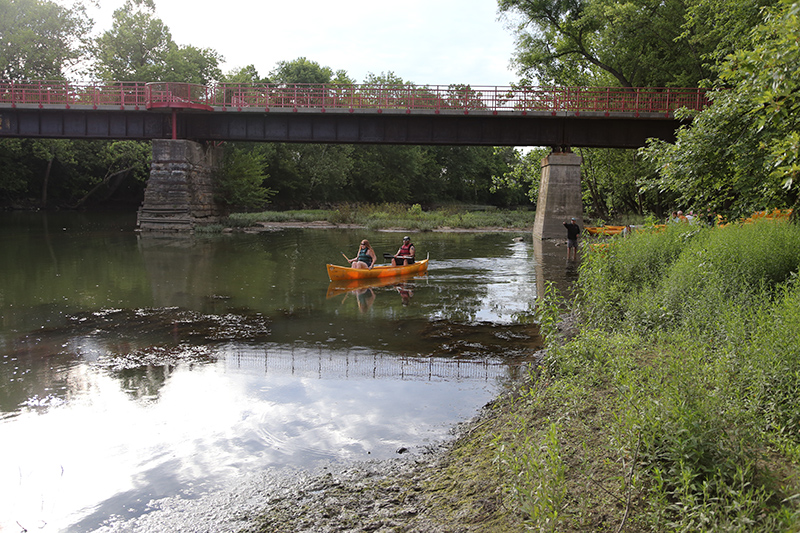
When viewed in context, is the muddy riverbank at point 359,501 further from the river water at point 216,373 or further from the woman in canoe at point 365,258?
the woman in canoe at point 365,258

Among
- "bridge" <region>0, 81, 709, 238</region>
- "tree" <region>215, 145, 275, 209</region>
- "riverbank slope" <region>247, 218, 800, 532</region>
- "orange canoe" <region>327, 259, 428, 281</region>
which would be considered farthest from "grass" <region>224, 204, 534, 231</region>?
"riverbank slope" <region>247, 218, 800, 532</region>

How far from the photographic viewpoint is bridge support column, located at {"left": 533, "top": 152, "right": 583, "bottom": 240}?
31188 mm

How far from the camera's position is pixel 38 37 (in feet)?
154

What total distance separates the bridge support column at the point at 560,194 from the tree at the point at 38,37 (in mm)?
40314

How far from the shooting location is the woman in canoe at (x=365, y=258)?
16875 millimetres

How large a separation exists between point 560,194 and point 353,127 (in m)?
11.8

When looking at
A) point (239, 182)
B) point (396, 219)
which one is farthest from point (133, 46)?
point (396, 219)

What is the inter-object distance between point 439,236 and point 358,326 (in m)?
25.1

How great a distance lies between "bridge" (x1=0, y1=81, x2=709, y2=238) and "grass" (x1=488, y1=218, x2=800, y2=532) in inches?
957

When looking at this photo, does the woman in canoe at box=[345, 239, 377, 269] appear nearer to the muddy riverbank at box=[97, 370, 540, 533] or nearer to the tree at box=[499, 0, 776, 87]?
the muddy riverbank at box=[97, 370, 540, 533]

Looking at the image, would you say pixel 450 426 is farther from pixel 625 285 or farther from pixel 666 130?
pixel 666 130

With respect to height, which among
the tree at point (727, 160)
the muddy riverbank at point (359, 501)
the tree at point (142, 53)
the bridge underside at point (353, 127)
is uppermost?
the tree at point (142, 53)

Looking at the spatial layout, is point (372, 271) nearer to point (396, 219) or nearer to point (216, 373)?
point (216, 373)

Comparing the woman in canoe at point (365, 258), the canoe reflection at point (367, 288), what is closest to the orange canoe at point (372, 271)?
the canoe reflection at point (367, 288)
